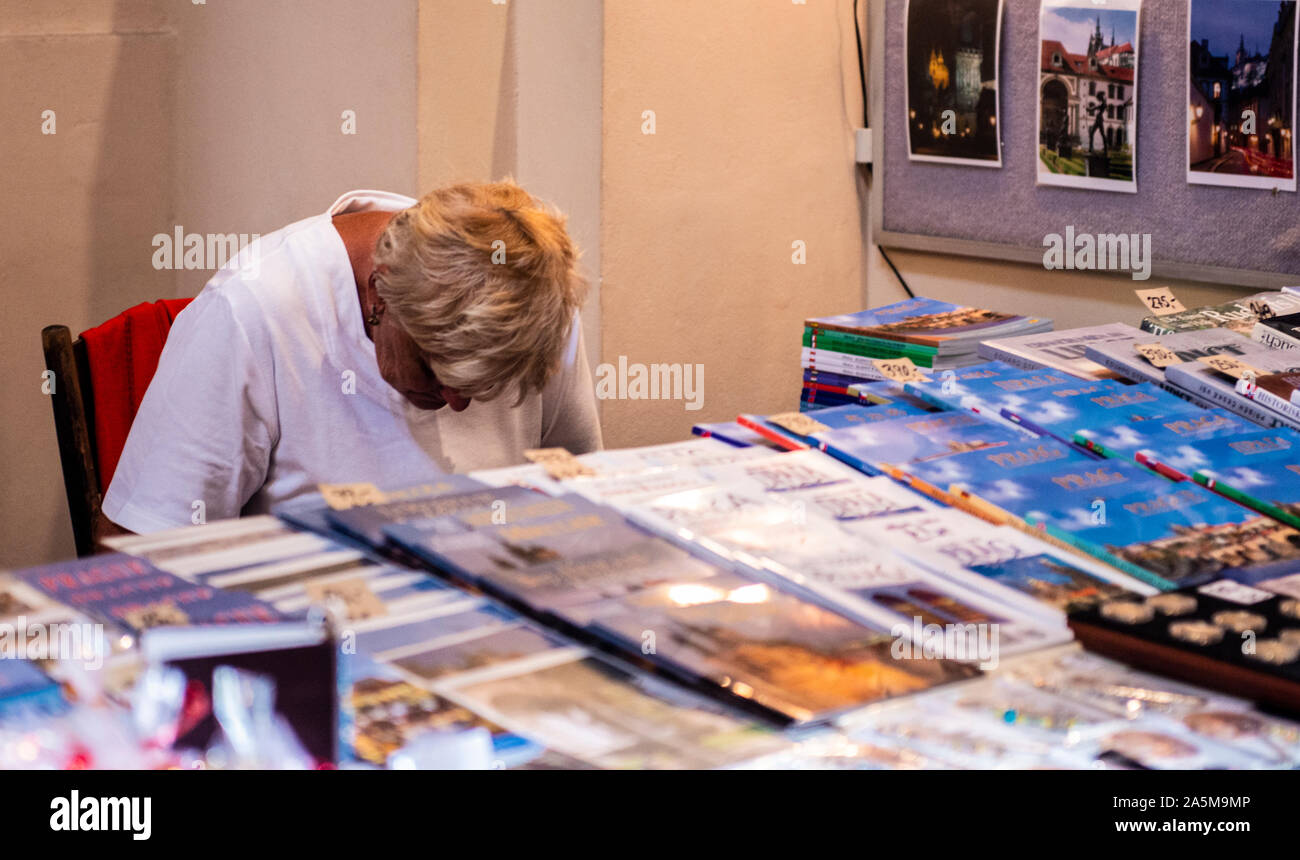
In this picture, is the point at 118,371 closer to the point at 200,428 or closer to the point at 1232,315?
the point at 200,428

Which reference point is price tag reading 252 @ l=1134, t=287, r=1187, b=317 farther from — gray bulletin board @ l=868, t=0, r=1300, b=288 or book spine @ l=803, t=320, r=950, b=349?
book spine @ l=803, t=320, r=950, b=349

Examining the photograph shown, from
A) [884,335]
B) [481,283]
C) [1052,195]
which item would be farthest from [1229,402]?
[481,283]

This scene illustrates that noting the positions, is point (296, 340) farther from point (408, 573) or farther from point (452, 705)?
point (452, 705)

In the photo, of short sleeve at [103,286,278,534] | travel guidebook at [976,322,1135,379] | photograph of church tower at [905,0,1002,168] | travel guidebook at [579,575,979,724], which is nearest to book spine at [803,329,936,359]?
travel guidebook at [976,322,1135,379]

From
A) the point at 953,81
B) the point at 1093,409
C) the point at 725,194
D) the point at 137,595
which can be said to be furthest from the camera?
the point at 725,194

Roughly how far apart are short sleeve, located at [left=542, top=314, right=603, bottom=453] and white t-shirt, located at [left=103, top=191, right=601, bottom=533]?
148 mm

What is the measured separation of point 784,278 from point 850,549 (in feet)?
5.69

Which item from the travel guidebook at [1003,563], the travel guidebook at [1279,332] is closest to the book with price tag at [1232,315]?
the travel guidebook at [1279,332]

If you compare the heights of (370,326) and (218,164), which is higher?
(218,164)

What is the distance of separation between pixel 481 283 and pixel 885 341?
2.57ft

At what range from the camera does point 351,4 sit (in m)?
2.89

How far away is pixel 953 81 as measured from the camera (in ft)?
8.62

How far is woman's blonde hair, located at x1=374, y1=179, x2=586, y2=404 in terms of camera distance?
151 centimetres
